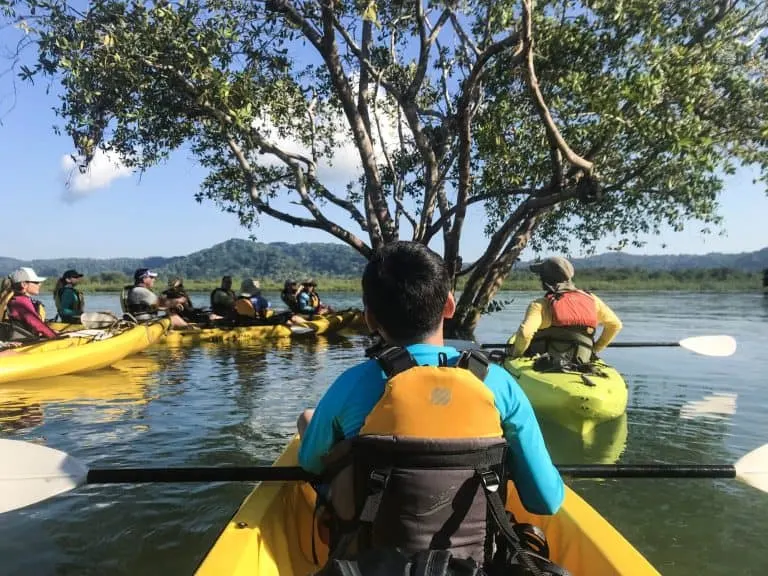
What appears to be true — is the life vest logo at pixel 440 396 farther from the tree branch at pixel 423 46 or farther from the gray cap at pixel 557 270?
the tree branch at pixel 423 46

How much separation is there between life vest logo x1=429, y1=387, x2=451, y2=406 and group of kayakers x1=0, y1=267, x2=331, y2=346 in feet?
29.1

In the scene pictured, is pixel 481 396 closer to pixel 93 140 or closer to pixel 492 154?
pixel 492 154

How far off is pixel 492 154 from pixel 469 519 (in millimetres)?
9133

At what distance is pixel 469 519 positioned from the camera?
1.78 meters

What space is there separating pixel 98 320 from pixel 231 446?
6.35 meters

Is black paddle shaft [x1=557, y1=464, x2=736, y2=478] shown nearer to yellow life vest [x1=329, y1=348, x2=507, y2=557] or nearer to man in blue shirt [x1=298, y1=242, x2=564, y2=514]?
man in blue shirt [x1=298, y1=242, x2=564, y2=514]

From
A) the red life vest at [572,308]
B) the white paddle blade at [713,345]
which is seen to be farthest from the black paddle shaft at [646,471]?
the white paddle blade at [713,345]

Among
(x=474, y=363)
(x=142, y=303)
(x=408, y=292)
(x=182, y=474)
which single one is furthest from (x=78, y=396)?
(x=474, y=363)

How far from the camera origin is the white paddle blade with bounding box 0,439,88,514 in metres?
2.79

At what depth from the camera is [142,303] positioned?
12922 millimetres

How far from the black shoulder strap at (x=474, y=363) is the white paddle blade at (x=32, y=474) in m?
2.03

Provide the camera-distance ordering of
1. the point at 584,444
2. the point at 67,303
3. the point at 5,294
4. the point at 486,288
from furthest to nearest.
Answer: the point at 67,303 < the point at 486,288 < the point at 5,294 < the point at 584,444

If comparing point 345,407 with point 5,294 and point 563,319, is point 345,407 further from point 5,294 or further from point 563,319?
point 5,294

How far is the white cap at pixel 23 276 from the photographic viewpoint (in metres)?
9.13
